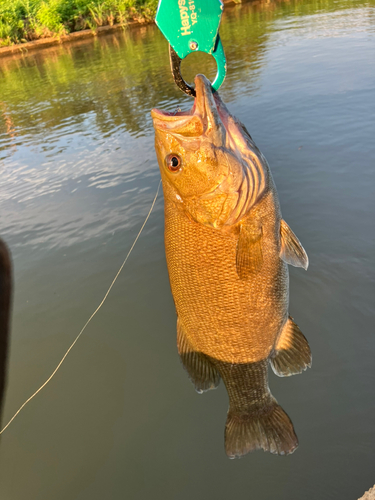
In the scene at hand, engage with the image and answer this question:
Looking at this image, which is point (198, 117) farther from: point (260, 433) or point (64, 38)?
point (64, 38)

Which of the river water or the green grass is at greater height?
the green grass

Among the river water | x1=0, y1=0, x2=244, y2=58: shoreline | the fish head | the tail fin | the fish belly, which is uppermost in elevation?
x1=0, y1=0, x2=244, y2=58: shoreline

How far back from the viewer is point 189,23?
2029 mm

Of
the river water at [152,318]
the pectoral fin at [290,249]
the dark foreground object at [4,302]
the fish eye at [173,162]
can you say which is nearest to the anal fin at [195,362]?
the pectoral fin at [290,249]

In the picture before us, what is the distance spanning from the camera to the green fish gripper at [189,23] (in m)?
2.00

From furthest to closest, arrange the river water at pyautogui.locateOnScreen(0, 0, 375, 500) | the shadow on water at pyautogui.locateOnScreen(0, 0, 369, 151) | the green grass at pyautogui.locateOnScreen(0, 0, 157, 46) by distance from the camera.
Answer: the green grass at pyautogui.locateOnScreen(0, 0, 157, 46)
the shadow on water at pyautogui.locateOnScreen(0, 0, 369, 151)
the river water at pyautogui.locateOnScreen(0, 0, 375, 500)

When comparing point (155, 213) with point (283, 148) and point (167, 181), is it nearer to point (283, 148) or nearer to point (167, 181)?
point (283, 148)

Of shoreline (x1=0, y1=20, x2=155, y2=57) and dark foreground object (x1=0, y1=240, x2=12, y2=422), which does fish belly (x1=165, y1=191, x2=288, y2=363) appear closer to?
dark foreground object (x1=0, y1=240, x2=12, y2=422)

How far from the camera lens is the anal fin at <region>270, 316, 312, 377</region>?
8.02 feet

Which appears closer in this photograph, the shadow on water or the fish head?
the fish head

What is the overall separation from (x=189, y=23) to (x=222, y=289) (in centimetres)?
149

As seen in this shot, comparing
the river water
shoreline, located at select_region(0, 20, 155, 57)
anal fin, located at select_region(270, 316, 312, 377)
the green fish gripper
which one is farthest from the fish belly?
shoreline, located at select_region(0, 20, 155, 57)

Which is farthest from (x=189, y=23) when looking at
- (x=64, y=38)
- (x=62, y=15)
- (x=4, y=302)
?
(x=62, y=15)

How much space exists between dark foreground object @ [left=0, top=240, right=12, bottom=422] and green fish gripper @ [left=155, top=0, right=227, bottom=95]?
1596mm
